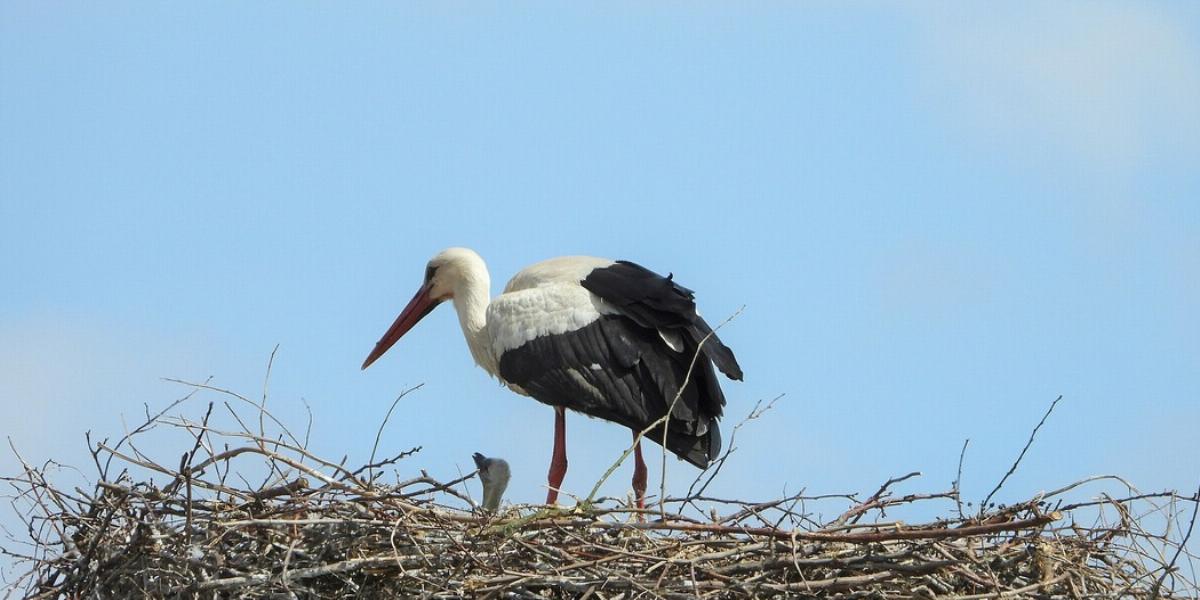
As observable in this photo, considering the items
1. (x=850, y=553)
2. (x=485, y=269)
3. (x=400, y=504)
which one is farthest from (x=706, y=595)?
(x=485, y=269)

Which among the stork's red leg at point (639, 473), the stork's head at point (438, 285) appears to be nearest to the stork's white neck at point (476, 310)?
the stork's head at point (438, 285)

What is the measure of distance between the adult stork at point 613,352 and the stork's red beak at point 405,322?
710mm

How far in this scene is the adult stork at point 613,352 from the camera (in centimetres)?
751

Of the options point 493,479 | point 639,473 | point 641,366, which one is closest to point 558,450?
point 639,473

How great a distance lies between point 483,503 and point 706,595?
1.38m

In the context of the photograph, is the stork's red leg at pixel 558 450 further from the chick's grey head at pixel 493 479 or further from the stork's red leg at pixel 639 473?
the chick's grey head at pixel 493 479

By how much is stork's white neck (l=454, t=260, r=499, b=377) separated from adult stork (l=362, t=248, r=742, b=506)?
0.33 ft

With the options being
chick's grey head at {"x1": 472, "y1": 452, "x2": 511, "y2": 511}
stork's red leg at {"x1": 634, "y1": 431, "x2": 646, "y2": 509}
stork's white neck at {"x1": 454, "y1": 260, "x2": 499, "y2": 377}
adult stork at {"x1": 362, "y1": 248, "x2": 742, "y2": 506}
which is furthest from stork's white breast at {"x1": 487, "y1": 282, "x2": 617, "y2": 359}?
chick's grey head at {"x1": 472, "y1": 452, "x2": 511, "y2": 511}

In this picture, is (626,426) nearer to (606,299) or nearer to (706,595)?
(606,299)

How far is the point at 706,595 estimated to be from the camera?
552 centimetres

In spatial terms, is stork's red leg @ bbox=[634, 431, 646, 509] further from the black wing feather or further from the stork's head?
the stork's head

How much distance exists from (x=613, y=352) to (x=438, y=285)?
144cm

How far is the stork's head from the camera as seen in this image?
8641 millimetres

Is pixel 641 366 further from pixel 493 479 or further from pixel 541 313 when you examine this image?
pixel 493 479
